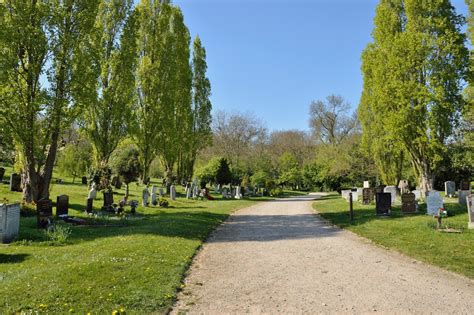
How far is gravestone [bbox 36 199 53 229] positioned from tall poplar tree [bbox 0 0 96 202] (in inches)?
135

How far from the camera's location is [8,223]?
1011 cm

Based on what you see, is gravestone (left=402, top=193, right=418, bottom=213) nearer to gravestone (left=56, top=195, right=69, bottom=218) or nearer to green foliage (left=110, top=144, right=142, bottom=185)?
gravestone (left=56, top=195, right=69, bottom=218)

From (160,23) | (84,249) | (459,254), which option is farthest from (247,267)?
(160,23)

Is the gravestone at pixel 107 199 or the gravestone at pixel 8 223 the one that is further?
the gravestone at pixel 107 199

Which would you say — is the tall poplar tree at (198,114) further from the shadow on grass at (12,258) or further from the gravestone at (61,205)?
the shadow on grass at (12,258)

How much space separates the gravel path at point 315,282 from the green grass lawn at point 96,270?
56 centimetres

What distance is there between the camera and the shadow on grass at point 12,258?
8.02m

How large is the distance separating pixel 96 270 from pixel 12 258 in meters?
2.70

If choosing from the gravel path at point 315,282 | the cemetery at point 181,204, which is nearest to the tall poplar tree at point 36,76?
the cemetery at point 181,204

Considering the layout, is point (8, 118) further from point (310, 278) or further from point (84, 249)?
point (310, 278)

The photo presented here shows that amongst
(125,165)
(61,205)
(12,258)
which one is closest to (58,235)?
(12,258)

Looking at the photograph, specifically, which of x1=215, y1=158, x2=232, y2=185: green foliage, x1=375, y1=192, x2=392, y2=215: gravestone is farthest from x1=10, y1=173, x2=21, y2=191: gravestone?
x1=215, y1=158, x2=232, y2=185: green foliage

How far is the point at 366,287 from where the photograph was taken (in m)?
6.36

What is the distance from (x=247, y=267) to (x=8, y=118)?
12.7 m
